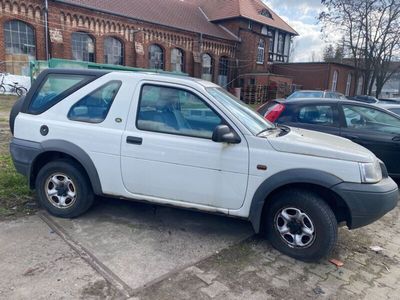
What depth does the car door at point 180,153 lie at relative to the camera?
11.0 ft

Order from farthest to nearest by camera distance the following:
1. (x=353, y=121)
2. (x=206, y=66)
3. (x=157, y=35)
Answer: (x=206, y=66) < (x=157, y=35) < (x=353, y=121)

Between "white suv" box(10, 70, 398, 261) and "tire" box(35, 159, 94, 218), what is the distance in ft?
0.04

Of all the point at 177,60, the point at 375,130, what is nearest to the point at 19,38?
the point at 177,60

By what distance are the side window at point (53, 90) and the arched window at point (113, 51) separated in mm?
22798

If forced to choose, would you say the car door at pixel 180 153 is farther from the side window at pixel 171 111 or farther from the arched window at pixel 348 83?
the arched window at pixel 348 83

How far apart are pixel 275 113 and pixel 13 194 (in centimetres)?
443

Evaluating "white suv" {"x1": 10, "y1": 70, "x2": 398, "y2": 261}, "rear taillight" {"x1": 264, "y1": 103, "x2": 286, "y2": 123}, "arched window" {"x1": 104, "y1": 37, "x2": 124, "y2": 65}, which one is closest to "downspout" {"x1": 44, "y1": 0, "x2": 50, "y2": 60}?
"arched window" {"x1": 104, "y1": 37, "x2": 124, "y2": 65}

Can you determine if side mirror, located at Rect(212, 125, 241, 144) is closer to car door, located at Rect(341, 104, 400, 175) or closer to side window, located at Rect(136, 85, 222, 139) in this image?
side window, located at Rect(136, 85, 222, 139)

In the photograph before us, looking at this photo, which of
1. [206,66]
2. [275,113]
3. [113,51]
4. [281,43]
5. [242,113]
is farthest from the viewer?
[281,43]

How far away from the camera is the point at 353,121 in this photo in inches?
224

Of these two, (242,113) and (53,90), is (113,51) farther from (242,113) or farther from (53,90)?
(242,113)

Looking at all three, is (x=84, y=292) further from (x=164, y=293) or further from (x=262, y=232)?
(x=262, y=232)

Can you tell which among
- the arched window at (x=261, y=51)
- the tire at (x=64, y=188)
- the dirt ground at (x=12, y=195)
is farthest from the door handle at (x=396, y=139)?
the arched window at (x=261, y=51)

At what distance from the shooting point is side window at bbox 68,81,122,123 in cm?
373
